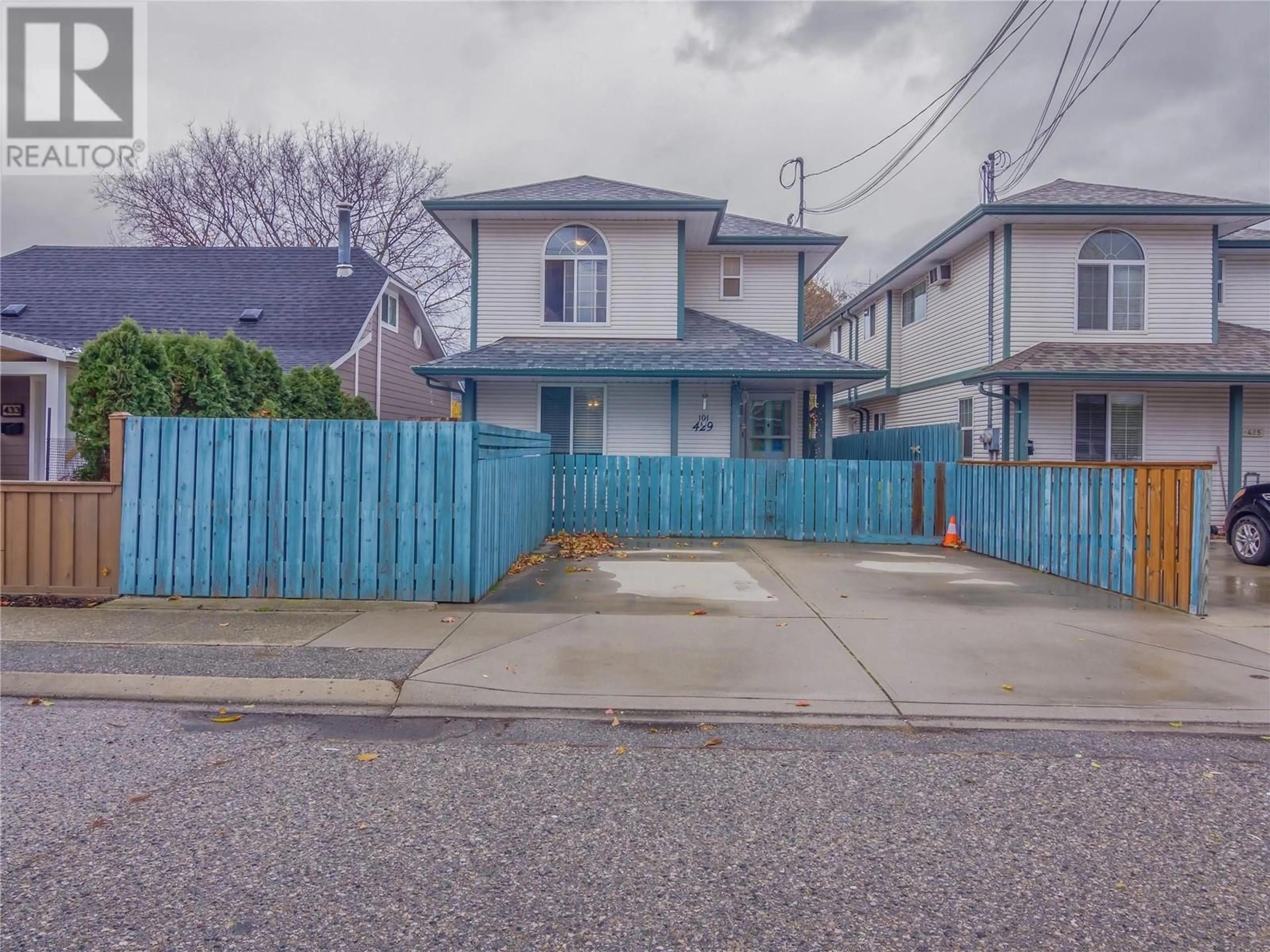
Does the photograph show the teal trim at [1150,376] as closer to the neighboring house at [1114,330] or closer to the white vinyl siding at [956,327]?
the neighboring house at [1114,330]

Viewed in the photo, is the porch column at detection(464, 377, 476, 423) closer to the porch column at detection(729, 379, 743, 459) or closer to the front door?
the porch column at detection(729, 379, 743, 459)

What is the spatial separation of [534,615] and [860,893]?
440 centimetres

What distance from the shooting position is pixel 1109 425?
51.1ft

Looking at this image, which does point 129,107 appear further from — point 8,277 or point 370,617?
point 8,277

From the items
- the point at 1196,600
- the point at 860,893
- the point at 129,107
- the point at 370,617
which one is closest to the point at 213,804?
the point at 860,893

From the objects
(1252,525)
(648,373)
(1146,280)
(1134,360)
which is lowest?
(1252,525)

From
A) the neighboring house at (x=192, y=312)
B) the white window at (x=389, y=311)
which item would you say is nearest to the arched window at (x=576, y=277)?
the neighboring house at (x=192, y=312)

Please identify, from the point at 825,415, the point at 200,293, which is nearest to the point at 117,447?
the point at 825,415

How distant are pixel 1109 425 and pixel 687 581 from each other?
11.6 metres

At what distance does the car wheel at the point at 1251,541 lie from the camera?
33.0 ft

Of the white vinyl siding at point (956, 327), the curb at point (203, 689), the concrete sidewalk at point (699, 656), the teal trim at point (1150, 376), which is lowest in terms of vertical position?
the curb at point (203, 689)

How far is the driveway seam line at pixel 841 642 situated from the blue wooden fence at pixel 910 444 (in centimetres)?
652

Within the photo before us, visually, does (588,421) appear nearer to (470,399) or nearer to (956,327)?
(470,399)

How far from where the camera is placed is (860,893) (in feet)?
8.94
